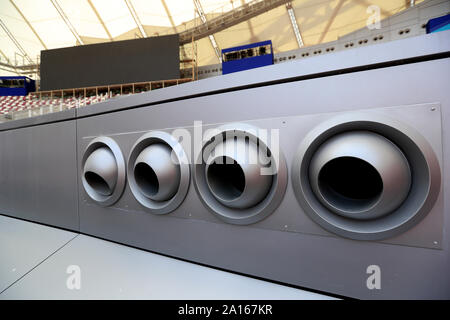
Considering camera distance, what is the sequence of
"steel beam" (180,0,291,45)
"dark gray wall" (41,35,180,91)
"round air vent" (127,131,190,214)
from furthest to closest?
"dark gray wall" (41,35,180,91)
"steel beam" (180,0,291,45)
"round air vent" (127,131,190,214)

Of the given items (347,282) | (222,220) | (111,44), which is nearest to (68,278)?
(222,220)

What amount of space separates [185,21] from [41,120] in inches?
260

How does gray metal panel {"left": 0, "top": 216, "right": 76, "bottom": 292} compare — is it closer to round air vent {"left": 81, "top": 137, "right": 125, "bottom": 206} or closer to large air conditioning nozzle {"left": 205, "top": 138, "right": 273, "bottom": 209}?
round air vent {"left": 81, "top": 137, "right": 125, "bottom": 206}

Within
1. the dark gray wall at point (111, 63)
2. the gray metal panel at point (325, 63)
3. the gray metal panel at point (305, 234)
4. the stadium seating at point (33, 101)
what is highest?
the dark gray wall at point (111, 63)

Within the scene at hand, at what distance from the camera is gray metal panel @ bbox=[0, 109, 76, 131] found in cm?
52

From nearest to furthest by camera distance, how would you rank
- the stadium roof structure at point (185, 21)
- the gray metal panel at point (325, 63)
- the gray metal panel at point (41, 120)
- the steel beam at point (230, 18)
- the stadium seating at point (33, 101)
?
the gray metal panel at point (325, 63) < the gray metal panel at point (41, 120) < the steel beam at point (230, 18) < the stadium roof structure at point (185, 21) < the stadium seating at point (33, 101)

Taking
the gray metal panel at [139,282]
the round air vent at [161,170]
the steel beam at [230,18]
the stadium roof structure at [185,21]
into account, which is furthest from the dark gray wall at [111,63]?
the gray metal panel at [139,282]

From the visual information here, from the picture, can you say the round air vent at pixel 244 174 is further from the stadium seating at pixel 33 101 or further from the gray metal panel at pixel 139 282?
the stadium seating at pixel 33 101

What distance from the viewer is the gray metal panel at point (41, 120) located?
20.6 inches

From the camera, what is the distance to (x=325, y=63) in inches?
10.9

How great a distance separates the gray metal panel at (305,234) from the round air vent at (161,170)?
24 mm

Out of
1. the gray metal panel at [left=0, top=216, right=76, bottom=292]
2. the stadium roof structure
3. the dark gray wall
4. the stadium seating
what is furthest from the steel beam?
the gray metal panel at [left=0, top=216, right=76, bottom=292]

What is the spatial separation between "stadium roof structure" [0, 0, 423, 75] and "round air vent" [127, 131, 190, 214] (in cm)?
570

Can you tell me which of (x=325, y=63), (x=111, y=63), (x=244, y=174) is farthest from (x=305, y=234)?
(x=111, y=63)
